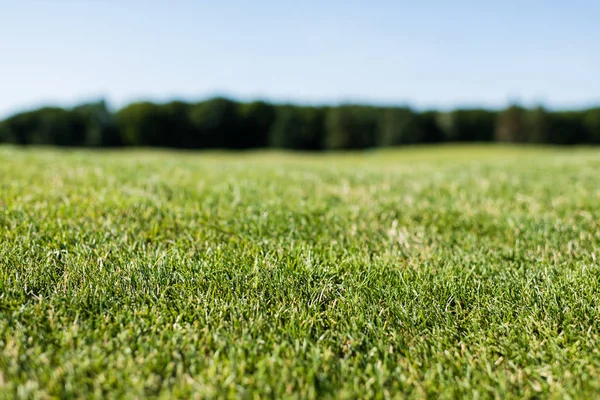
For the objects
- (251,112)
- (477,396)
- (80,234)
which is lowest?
(477,396)

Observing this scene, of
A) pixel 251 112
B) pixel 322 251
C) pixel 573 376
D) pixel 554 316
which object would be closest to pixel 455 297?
pixel 554 316

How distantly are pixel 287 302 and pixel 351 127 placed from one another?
83690 mm

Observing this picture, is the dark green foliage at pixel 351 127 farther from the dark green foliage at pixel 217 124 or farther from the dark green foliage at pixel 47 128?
the dark green foliage at pixel 47 128

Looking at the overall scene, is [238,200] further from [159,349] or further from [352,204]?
[159,349]

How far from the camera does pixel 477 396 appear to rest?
1974 millimetres

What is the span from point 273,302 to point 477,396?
51.2 inches

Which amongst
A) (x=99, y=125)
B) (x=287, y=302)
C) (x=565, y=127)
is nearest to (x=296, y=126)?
(x=99, y=125)

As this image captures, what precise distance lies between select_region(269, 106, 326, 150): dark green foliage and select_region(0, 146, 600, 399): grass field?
81115 mm

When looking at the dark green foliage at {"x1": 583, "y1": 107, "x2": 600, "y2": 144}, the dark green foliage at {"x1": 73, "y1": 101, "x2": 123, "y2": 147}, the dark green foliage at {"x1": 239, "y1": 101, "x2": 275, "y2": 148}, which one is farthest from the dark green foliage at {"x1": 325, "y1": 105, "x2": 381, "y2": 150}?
the dark green foliage at {"x1": 583, "y1": 107, "x2": 600, "y2": 144}

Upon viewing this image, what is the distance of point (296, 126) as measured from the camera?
84.8m

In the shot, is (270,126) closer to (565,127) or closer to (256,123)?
(256,123)

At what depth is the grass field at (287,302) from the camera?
6.70ft

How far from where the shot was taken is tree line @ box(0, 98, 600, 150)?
82.1 meters

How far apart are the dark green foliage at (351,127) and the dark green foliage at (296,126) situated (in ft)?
8.10
